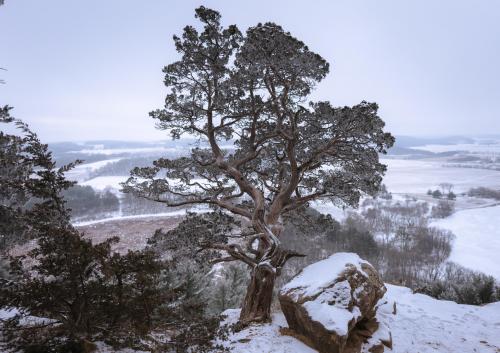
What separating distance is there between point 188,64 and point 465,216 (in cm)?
9927

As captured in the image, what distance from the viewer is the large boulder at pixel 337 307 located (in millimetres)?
5418

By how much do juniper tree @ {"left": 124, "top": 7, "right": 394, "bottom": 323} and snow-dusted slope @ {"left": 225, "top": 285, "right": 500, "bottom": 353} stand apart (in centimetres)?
99

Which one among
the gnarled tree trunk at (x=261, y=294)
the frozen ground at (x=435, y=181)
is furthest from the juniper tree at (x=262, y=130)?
the frozen ground at (x=435, y=181)

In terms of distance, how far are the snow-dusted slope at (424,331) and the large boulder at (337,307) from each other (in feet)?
1.28

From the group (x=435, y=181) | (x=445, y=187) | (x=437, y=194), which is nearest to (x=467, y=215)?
(x=437, y=194)

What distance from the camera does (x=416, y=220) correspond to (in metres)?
80.4

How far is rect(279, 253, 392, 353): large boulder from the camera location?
542cm

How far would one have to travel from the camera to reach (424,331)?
287 inches

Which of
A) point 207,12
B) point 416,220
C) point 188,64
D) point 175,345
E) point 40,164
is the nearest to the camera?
point 175,345

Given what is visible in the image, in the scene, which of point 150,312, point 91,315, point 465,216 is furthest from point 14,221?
point 465,216

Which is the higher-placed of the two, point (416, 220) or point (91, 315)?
point (91, 315)

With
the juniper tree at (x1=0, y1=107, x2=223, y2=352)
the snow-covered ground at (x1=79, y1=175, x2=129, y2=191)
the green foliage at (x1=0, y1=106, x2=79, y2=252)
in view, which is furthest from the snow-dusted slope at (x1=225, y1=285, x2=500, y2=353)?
the snow-covered ground at (x1=79, y1=175, x2=129, y2=191)

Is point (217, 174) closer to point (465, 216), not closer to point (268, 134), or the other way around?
point (268, 134)

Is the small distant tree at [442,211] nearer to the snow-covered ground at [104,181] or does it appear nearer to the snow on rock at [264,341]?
the snow on rock at [264,341]
